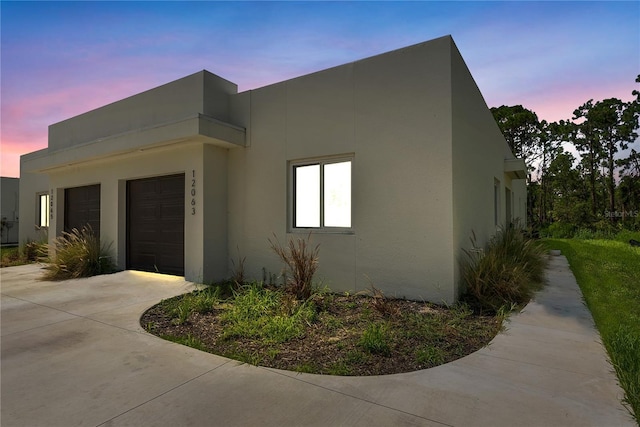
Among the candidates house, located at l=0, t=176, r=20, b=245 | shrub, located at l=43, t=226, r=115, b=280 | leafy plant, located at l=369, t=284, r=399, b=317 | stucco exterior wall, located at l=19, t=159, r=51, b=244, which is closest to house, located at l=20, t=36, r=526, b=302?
shrub, located at l=43, t=226, r=115, b=280

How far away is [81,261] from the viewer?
8375 millimetres

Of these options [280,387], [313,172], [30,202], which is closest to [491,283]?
[313,172]

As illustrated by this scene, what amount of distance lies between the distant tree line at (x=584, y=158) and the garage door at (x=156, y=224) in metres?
22.2

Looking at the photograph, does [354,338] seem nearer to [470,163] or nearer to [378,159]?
[378,159]

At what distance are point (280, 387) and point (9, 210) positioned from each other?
992 inches

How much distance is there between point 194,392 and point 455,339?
302cm

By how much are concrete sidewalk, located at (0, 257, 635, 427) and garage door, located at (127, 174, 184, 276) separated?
3.55 m

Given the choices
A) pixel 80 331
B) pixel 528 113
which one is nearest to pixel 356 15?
pixel 80 331

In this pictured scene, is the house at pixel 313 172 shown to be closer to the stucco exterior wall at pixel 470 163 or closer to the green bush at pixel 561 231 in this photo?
the stucco exterior wall at pixel 470 163

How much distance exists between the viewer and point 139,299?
19.9ft

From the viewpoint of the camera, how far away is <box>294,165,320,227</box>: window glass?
680 centimetres

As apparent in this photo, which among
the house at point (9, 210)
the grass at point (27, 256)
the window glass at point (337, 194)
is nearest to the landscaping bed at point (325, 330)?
the window glass at point (337, 194)

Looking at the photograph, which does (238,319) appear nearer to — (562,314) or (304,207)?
(304,207)

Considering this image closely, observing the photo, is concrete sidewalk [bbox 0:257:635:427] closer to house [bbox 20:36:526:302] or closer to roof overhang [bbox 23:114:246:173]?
house [bbox 20:36:526:302]
